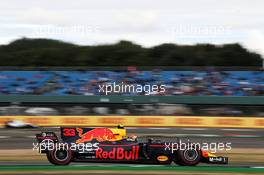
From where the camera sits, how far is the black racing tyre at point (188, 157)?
11172mm

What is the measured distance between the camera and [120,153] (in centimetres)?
1109

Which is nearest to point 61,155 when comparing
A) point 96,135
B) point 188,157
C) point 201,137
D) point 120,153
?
point 96,135

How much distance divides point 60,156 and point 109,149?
1123mm

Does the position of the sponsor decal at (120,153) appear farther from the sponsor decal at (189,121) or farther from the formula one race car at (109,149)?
the sponsor decal at (189,121)

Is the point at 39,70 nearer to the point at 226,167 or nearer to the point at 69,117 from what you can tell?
the point at 69,117

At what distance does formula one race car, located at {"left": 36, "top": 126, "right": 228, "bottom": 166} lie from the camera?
1098 cm

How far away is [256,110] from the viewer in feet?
82.3

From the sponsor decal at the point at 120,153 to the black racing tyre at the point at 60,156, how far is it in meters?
0.63

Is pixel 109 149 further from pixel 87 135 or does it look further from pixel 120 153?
pixel 87 135

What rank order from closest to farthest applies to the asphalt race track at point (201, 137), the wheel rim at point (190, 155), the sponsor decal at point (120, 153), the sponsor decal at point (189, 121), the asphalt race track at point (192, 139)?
the sponsor decal at point (120, 153)
the wheel rim at point (190, 155)
the asphalt race track at point (192, 139)
the asphalt race track at point (201, 137)
the sponsor decal at point (189, 121)

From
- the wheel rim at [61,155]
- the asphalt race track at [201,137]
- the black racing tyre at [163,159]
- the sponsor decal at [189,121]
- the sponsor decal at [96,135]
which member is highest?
the sponsor decal at [96,135]

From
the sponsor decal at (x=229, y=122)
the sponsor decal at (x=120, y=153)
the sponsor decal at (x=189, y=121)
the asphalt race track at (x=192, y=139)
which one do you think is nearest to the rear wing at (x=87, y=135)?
the sponsor decal at (x=120, y=153)

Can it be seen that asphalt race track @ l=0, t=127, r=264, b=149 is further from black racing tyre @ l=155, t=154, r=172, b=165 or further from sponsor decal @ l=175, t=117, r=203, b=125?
black racing tyre @ l=155, t=154, r=172, b=165

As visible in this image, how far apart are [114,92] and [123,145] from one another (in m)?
18.9
